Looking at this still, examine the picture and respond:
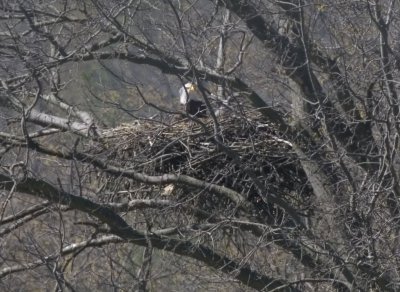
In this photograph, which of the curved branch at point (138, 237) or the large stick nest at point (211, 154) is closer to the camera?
the curved branch at point (138, 237)

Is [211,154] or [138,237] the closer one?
[138,237]

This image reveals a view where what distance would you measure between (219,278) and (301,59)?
1658 mm

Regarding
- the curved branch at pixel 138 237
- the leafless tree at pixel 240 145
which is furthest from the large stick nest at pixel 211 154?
the curved branch at pixel 138 237

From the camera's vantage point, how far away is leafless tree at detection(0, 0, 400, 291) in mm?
6934

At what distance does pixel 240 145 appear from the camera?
7594 millimetres

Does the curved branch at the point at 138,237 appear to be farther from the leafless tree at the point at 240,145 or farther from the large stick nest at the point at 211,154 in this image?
the large stick nest at the point at 211,154

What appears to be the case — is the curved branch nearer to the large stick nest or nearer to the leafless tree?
the leafless tree

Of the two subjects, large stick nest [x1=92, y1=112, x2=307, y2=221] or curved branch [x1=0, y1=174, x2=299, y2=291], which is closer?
curved branch [x1=0, y1=174, x2=299, y2=291]

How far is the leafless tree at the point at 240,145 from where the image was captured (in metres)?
6.93

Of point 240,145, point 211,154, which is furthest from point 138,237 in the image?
point 240,145

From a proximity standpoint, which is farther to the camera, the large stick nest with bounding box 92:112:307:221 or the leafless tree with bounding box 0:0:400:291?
the large stick nest with bounding box 92:112:307:221

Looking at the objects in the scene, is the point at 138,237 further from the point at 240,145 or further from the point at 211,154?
the point at 240,145

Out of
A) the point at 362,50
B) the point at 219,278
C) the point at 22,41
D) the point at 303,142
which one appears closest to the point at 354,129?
the point at 303,142

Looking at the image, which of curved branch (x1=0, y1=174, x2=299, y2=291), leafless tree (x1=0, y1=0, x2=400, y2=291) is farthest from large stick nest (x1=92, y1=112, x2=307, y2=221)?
curved branch (x1=0, y1=174, x2=299, y2=291)
